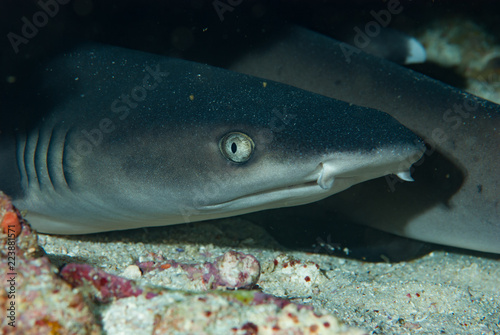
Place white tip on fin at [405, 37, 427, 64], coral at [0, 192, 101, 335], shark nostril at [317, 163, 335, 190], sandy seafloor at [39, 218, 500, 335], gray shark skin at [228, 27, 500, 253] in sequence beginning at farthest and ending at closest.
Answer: white tip on fin at [405, 37, 427, 64] → gray shark skin at [228, 27, 500, 253] → sandy seafloor at [39, 218, 500, 335] → shark nostril at [317, 163, 335, 190] → coral at [0, 192, 101, 335]

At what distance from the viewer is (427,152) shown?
8.32 ft

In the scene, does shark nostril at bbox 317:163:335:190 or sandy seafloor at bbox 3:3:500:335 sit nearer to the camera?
shark nostril at bbox 317:163:335:190

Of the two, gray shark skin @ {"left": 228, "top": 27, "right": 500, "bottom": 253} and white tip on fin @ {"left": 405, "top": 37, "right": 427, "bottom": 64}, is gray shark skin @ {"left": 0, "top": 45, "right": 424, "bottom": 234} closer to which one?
gray shark skin @ {"left": 228, "top": 27, "right": 500, "bottom": 253}

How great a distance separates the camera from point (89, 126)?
6.58 ft

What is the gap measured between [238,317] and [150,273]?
0.98m

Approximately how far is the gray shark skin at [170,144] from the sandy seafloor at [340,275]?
22 centimetres

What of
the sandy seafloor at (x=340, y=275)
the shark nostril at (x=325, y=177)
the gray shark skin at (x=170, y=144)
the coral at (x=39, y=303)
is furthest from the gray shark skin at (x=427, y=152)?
the coral at (x=39, y=303)

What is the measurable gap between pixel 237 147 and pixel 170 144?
35cm

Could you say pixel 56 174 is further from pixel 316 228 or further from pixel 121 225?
pixel 316 228

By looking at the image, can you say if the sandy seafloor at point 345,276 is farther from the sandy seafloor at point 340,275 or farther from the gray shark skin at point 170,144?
the gray shark skin at point 170,144

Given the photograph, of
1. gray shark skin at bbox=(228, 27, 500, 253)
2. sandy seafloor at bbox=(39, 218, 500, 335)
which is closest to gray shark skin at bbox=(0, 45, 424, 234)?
sandy seafloor at bbox=(39, 218, 500, 335)

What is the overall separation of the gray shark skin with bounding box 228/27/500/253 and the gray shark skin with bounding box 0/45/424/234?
2.87 ft

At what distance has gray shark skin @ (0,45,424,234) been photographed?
1.67 metres

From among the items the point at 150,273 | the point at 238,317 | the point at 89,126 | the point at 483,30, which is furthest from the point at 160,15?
the point at 483,30
